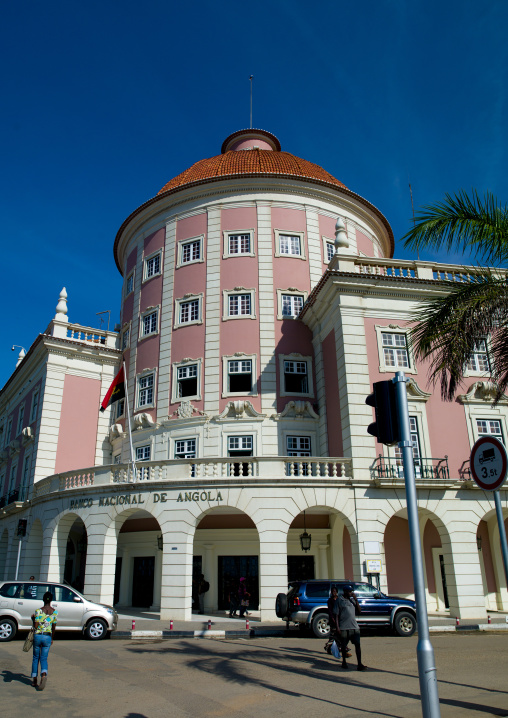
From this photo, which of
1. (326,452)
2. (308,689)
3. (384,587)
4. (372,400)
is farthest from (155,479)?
(372,400)

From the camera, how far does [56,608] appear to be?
17438 millimetres

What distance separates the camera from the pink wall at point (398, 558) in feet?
77.1

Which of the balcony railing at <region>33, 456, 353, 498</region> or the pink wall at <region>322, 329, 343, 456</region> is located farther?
the pink wall at <region>322, 329, 343, 456</region>

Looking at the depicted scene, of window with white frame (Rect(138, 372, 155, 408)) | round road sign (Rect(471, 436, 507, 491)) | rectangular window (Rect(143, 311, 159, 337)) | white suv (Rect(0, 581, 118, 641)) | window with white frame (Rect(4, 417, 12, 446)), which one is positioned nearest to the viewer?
round road sign (Rect(471, 436, 507, 491))

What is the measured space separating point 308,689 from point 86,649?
25.5ft

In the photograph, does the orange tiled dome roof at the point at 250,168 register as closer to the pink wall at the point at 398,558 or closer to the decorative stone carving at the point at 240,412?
the decorative stone carving at the point at 240,412

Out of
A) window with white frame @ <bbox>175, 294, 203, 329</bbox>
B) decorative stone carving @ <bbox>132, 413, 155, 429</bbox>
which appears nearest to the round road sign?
decorative stone carving @ <bbox>132, 413, 155, 429</bbox>

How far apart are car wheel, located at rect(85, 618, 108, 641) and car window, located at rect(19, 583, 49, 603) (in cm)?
167

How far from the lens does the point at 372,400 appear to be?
7.89 metres

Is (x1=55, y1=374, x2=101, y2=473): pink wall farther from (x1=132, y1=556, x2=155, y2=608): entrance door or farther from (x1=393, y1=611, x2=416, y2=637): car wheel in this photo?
(x1=393, y1=611, x2=416, y2=637): car wheel

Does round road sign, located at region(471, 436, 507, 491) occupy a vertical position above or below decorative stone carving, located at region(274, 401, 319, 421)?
below

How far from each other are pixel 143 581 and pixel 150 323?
43.1ft

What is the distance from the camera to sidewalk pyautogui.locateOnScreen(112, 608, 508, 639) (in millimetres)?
18172

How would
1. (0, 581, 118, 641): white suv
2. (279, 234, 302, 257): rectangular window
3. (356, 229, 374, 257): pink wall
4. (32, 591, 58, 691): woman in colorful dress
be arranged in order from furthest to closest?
(356, 229, 374, 257): pink wall, (279, 234, 302, 257): rectangular window, (0, 581, 118, 641): white suv, (32, 591, 58, 691): woman in colorful dress
